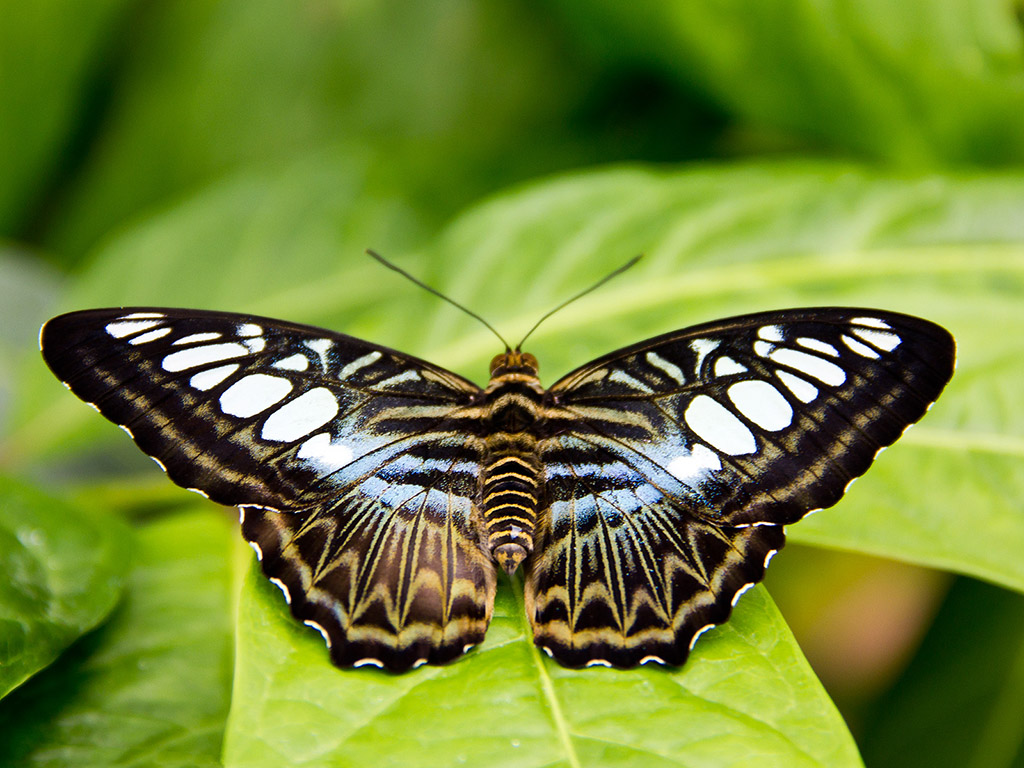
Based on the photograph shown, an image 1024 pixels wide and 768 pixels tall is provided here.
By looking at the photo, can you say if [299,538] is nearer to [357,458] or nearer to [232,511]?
[357,458]

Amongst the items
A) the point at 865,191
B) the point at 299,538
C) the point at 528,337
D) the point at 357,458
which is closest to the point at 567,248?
the point at 528,337

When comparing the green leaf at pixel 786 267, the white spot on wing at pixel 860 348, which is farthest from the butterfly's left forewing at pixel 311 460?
the white spot on wing at pixel 860 348

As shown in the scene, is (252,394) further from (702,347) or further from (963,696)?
(963,696)

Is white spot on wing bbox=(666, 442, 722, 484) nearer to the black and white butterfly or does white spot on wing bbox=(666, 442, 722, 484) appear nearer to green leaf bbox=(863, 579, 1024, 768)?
the black and white butterfly

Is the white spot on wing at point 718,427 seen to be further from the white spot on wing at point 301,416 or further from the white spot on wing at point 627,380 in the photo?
the white spot on wing at point 301,416

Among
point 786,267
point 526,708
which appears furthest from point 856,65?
point 526,708
